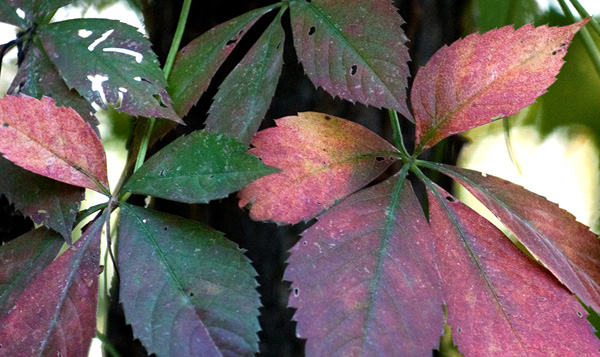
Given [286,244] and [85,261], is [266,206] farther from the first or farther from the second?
[286,244]

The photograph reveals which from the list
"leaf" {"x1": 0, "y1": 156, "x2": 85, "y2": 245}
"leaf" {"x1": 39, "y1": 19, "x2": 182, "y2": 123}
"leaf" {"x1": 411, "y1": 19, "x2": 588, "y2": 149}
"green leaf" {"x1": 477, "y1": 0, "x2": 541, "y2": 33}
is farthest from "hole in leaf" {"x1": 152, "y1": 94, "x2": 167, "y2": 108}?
"green leaf" {"x1": 477, "y1": 0, "x2": 541, "y2": 33}

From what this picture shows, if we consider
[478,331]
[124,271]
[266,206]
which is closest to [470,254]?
[478,331]

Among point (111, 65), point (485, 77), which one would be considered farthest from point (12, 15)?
point (485, 77)

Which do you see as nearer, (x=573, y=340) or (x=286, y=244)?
(x=573, y=340)

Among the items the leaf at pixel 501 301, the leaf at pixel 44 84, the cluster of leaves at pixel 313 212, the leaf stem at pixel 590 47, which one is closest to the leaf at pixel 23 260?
the cluster of leaves at pixel 313 212

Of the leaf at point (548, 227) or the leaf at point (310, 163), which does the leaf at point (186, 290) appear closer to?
the leaf at point (310, 163)

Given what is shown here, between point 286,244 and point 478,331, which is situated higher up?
point 286,244
